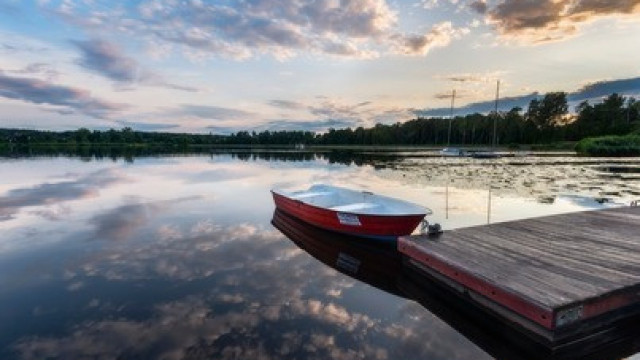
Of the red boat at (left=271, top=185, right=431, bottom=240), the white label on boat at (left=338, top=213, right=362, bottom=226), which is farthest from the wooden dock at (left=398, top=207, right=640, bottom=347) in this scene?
the white label on boat at (left=338, top=213, right=362, bottom=226)

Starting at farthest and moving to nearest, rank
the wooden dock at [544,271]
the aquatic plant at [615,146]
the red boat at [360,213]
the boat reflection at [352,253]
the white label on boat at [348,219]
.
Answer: the aquatic plant at [615,146] → the white label on boat at [348,219] → the red boat at [360,213] → the boat reflection at [352,253] → the wooden dock at [544,271]

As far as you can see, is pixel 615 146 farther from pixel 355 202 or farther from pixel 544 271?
pixel 544 271

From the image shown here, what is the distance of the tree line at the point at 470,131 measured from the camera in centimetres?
9419

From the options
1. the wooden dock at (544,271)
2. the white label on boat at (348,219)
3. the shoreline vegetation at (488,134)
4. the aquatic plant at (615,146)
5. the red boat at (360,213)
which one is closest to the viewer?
the wooden dock at (544,271)

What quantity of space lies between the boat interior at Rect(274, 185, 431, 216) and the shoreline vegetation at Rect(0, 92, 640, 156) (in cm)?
5686

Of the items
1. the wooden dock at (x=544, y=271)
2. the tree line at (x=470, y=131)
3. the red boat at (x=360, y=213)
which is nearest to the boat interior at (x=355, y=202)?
the red boat at (x=360, y=213)

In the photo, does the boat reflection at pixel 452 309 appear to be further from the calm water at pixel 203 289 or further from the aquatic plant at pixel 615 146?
the aquatic plant at pixel 615 146

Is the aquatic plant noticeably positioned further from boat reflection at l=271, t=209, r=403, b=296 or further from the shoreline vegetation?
boat reflection at l=271, t=209, r=403, b=296

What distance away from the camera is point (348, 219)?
431 inches

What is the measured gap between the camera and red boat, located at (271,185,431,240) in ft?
33.1

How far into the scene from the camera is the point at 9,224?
532 inches

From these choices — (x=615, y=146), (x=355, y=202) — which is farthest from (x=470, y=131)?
(x=355, y=202)

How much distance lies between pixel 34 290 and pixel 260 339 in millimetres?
5475

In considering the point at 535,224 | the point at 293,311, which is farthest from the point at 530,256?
the point at 293,311
